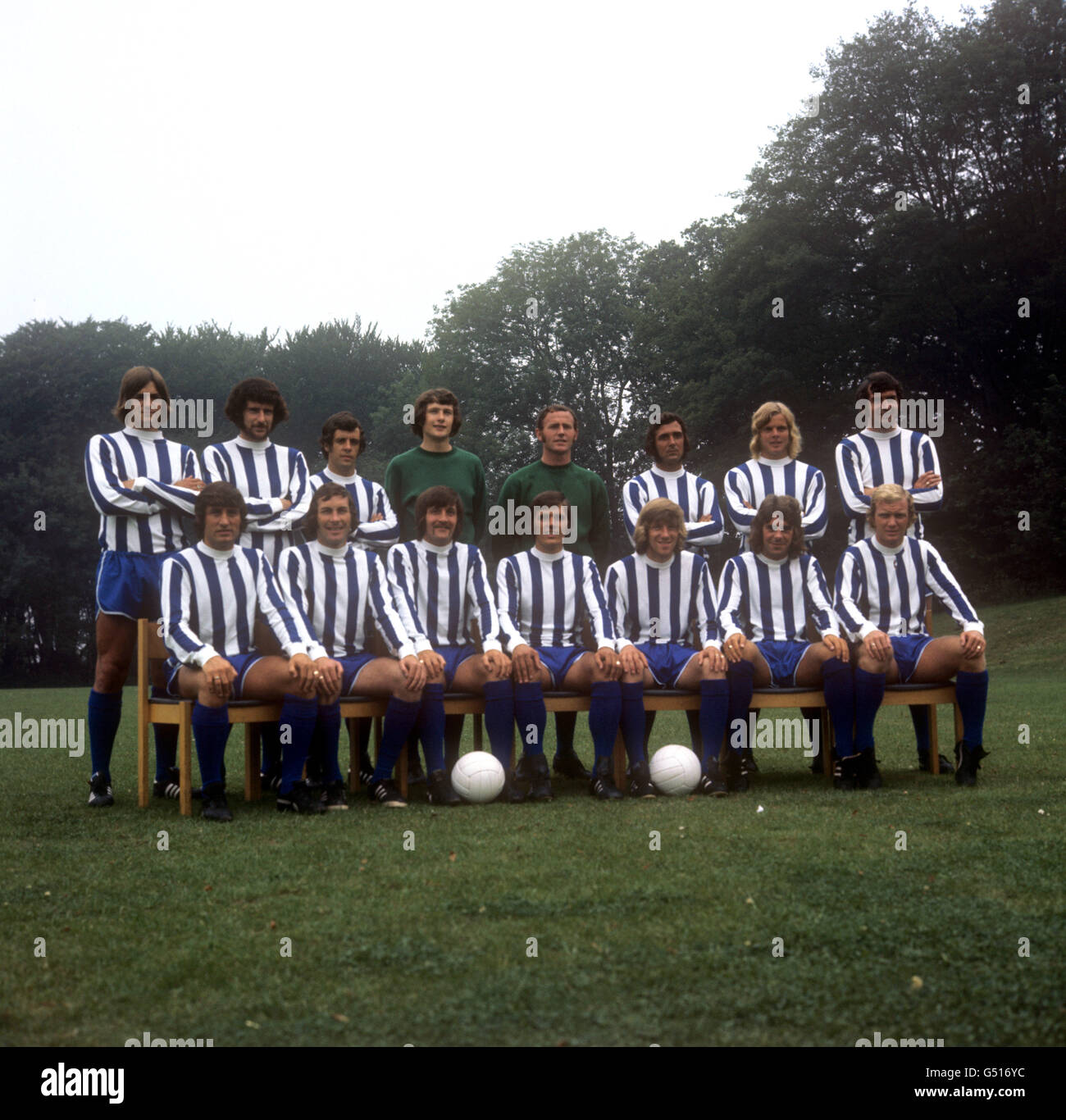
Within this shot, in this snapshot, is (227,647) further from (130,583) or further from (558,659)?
(558,659)

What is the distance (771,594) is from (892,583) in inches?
24.8

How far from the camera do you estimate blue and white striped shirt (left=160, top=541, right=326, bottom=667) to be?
5.70 metres

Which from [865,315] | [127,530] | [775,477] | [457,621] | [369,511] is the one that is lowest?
[457,621]

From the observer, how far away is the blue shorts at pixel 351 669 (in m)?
5.93

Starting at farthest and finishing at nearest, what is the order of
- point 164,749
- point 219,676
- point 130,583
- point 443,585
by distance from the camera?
point 164,749, point 443,585, point 130,583, point 219,676

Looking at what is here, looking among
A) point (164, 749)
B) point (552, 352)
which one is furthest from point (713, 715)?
point (552, 352)

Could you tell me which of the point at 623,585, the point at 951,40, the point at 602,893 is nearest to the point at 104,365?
the point at 951,40

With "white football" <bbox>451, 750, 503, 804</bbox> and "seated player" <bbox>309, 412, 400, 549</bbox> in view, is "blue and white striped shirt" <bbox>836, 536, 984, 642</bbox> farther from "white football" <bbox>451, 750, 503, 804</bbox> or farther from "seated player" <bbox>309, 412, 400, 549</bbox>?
"seated player" <bbox>309, 412, 400, 549</bbox>

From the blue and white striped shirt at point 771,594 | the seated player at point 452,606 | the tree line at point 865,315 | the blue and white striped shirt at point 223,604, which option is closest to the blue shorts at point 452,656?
the seated player at point 452,606

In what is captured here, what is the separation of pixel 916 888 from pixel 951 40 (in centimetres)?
2768

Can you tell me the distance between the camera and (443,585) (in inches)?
248

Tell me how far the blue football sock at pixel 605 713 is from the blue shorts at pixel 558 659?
0.65 ft
